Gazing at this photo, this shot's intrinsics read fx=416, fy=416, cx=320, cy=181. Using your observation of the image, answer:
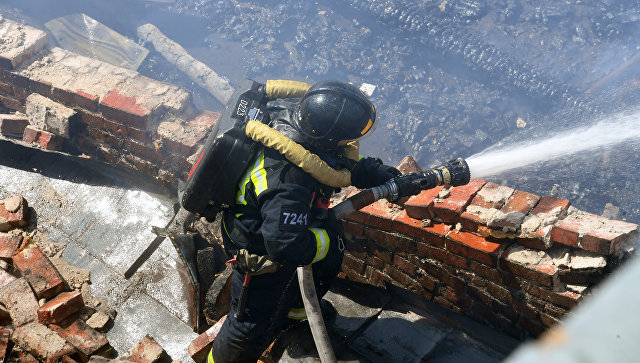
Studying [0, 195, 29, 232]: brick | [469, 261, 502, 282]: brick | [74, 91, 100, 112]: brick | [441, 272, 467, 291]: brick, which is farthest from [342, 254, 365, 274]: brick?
[74, 91, 100, 112]: brick

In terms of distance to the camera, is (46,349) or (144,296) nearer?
(46,349)

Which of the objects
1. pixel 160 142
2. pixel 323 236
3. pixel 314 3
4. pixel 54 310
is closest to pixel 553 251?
pixel 323 236

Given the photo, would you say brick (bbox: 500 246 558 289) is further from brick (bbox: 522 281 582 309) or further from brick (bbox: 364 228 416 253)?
brick (bbox: 364 228 416 253)

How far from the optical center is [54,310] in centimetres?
283

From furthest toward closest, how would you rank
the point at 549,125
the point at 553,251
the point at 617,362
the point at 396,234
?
the point at 549,125
the point at 396,234
the point at 553,251
the point at 617,362

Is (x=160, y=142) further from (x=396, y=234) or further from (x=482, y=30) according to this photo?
(x=482, y=30)

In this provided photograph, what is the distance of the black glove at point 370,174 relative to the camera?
2822 mm

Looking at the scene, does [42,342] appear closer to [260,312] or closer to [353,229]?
[260,312]

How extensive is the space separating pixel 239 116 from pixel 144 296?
5.97 ft

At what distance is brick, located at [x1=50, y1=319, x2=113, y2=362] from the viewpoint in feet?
8.99

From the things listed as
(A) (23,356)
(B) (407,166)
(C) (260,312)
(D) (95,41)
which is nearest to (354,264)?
(B) (407,166)

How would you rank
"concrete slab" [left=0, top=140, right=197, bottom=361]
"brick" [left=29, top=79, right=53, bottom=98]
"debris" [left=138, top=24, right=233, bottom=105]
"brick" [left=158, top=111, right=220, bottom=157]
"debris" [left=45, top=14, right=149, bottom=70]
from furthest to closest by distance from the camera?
1. "debris" [left=45, top=14, right=149, bottom=70]
2. "debris" [left=138, top=24, right=233, bottom=105]
3. "brick" [left=29, top=79, right=53, bottom=98]
4. "brick" [left=158, top=111, right=220, bottom=157]
5. "concrete slab" [left=0, top=140, right=197, bottom=361]

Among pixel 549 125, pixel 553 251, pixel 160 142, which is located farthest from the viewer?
pixel 549 125

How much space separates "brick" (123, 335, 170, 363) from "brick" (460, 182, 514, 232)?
7.07 ft
